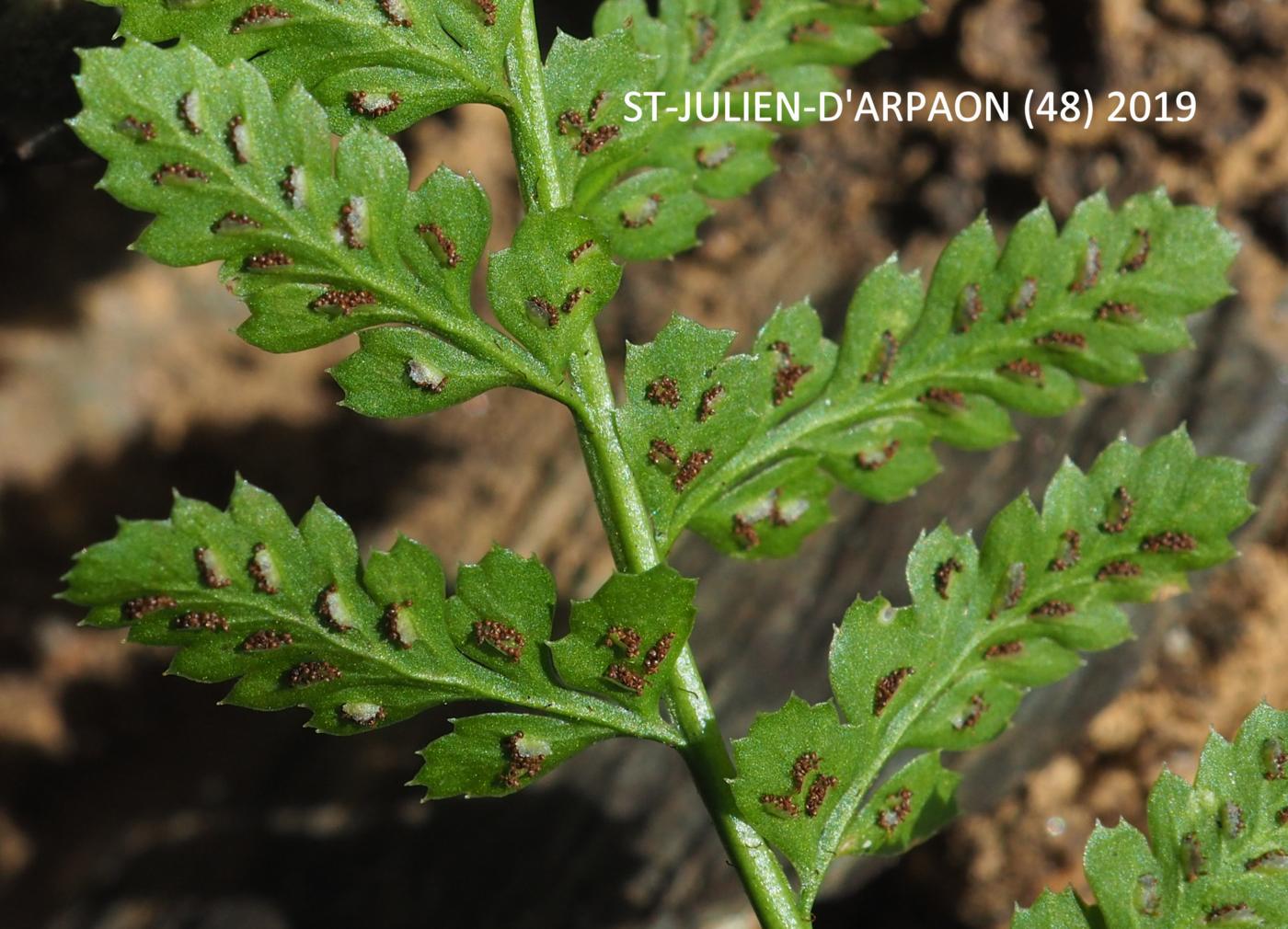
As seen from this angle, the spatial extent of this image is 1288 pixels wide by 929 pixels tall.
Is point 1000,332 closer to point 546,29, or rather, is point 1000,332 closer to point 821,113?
point 821,113

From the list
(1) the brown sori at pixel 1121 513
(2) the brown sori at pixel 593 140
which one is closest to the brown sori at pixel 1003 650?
(1) the brown sori at pixel 1121 513

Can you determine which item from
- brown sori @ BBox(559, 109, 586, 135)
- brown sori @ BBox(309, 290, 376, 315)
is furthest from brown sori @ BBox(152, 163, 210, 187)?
brown sori @ BBox(559, 109, 586, 135)

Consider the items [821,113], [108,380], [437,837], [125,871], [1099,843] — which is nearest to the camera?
[1099,843]

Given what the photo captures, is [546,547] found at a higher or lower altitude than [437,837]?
higher

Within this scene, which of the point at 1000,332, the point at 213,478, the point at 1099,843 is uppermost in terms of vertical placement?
the point at 213,478

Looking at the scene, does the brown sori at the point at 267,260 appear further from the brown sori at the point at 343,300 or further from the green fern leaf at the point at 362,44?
the green fern leaf at the point at 362,44

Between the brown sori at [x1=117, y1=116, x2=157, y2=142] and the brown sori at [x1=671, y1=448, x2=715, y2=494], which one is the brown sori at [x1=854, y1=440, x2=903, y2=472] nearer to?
the brown sori at [x1=671, y1=448, x2=715, y2=494]

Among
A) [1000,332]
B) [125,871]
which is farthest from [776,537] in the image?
[125,871]
